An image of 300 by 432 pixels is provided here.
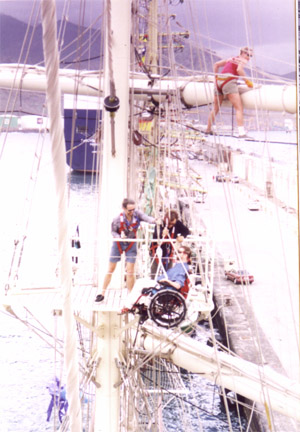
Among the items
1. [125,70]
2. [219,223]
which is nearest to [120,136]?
[125,70]

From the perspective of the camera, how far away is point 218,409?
19516 mm

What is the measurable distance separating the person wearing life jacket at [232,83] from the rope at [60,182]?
6178 mm

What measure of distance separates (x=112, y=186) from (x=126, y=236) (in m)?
0.84

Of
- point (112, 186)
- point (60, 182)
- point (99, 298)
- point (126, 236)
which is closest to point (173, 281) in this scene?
point (126, 236)

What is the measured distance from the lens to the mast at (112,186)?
27.2ft

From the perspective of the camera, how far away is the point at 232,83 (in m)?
9.44

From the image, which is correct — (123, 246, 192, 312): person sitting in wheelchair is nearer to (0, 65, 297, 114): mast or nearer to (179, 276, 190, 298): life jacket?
(179, 276, 190, 298): life jacket

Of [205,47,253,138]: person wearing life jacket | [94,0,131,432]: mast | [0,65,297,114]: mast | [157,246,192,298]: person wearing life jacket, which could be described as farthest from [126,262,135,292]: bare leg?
[0,65,297,114]: mast

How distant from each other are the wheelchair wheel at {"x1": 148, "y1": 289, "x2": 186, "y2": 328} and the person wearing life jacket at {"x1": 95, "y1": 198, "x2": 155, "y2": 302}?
3.09 ft

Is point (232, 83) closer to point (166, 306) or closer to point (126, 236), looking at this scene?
point (126, 236)

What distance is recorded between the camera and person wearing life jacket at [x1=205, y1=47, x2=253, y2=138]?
8969mm

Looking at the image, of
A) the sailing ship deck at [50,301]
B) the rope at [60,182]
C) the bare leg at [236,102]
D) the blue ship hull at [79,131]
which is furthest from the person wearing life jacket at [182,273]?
the blue ship hull at [79,131]

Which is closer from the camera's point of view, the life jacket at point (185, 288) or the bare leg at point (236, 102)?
the life jacket at point (185, 288)

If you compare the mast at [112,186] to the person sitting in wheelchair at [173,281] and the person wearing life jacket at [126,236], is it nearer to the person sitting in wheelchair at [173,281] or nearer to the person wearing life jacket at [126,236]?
the person wearing life jacket at [126,236]
